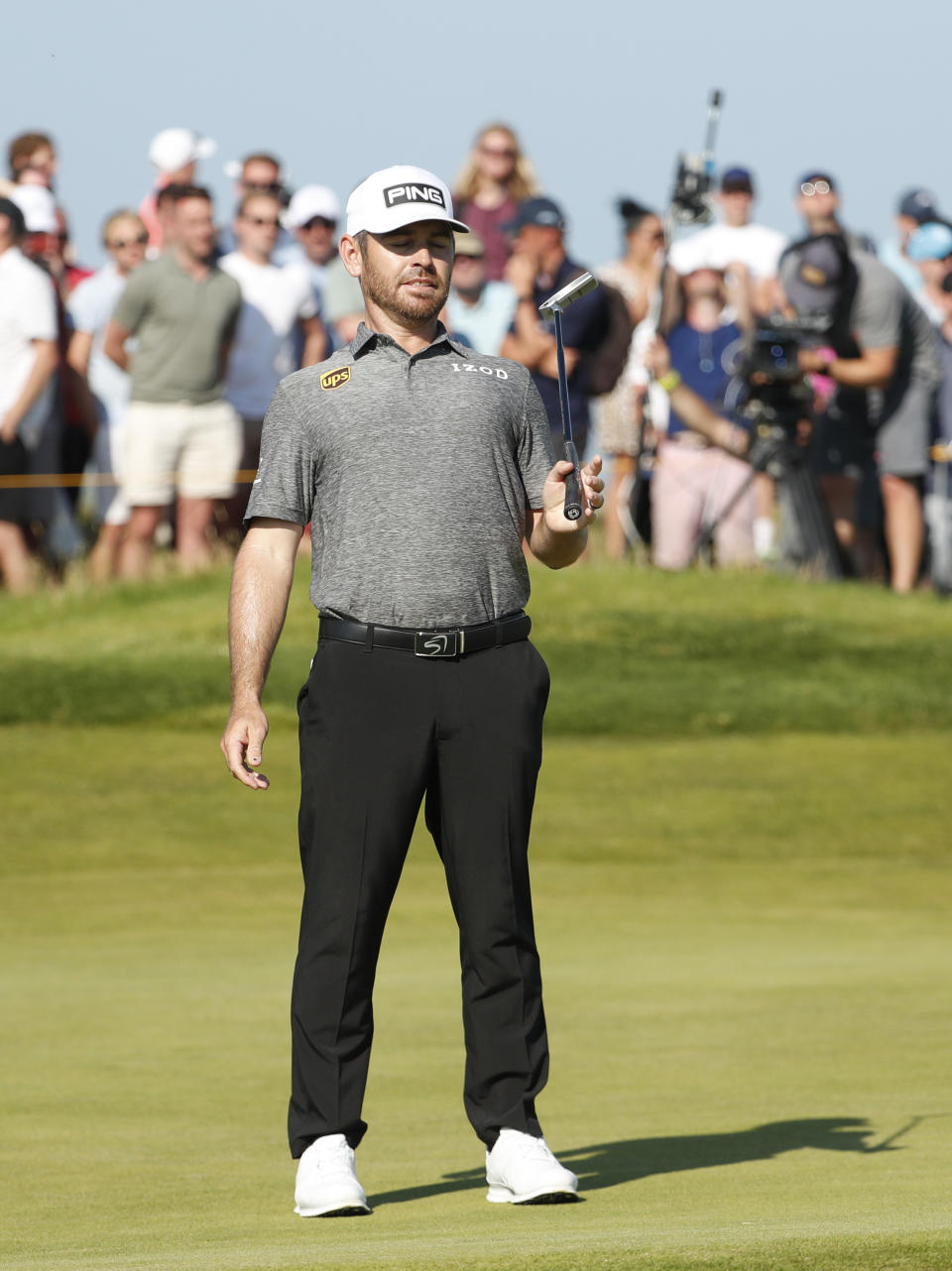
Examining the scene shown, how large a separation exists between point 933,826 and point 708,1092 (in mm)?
6043

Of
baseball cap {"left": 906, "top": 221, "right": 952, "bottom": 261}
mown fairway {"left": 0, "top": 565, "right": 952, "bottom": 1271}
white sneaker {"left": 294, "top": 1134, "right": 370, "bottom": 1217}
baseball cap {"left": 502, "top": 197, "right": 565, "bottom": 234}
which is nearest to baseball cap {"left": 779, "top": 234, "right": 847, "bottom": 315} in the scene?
baseball cap {"left": 906, "top": 221, "right": 952, "bottom": 261}

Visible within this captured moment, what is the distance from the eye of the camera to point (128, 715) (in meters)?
13.9

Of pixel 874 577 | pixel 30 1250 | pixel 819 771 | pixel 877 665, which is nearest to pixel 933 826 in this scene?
pixel 819 771

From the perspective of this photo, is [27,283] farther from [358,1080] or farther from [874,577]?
[358,1080]

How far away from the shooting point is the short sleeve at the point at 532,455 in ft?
15.8

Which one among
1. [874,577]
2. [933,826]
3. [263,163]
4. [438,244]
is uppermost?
[263,163]

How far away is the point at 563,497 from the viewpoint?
15.4ft

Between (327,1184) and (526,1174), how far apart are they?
38cm

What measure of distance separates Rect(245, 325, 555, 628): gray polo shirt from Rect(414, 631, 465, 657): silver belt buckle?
0.07 feet

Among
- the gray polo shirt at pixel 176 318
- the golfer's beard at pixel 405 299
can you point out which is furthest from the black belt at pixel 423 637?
the gray polo shirt at pixel 176 318

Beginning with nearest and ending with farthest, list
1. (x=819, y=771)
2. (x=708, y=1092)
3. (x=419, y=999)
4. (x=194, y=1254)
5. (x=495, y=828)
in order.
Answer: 1. (x=194, y=1254)
2. (x=495, y=828)
3. (x=708, y=1092)
4. (x=419, y=999)
5. (x=819, y=771)

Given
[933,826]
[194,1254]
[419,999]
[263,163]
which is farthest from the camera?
[263,163]

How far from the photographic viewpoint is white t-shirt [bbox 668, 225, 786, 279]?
15.7 metres

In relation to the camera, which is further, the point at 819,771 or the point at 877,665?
the point at 877,665
